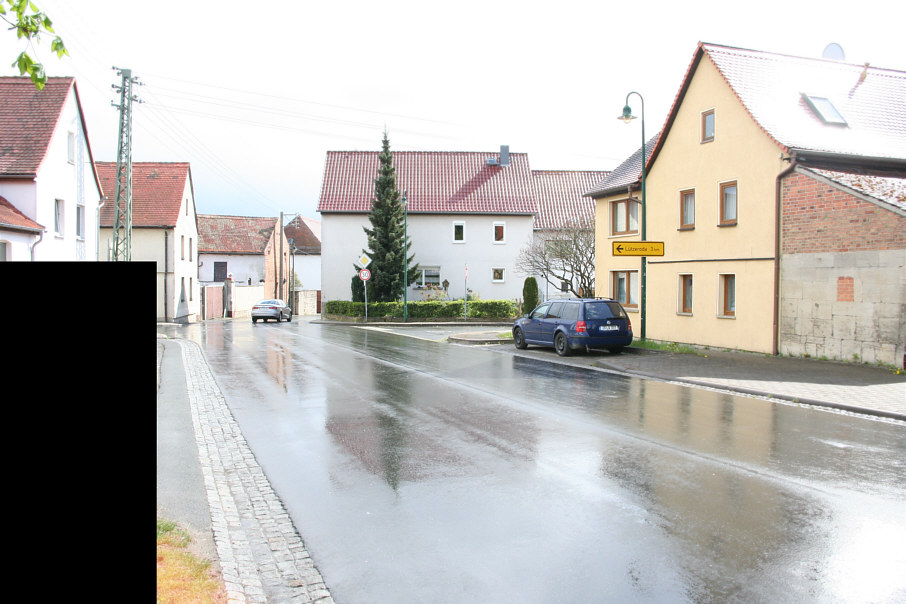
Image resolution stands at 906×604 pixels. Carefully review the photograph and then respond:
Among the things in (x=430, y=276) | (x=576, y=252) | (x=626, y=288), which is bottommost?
(x=626, y=288)

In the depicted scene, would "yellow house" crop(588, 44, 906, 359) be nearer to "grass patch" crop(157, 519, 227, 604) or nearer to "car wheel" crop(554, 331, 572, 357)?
"car wheel" crop(554, 331, 572, 357)

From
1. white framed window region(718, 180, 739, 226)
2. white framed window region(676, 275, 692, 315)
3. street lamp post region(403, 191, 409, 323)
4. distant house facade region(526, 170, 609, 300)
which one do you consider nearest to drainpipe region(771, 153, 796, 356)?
white framed window region(718, 180, 739, 226)

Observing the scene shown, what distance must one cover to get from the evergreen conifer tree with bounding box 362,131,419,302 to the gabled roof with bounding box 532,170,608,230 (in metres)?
10.5

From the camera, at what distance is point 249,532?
17.7 ft

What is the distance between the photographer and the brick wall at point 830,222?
15172 mm

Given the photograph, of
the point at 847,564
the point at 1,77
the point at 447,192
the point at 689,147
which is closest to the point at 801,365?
the point at 689,147

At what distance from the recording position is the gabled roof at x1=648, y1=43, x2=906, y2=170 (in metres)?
18.8

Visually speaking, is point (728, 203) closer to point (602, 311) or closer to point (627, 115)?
point (627, 115)

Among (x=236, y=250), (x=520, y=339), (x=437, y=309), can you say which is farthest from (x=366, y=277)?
(x=236, y=250)

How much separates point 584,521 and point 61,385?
14.4ft

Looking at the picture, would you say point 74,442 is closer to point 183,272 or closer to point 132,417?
point 132,417

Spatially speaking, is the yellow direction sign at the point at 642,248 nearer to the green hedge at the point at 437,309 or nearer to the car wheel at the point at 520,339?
the car wheel at the point at 520,339

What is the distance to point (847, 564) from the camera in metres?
4.57

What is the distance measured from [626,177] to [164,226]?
2817 cm
